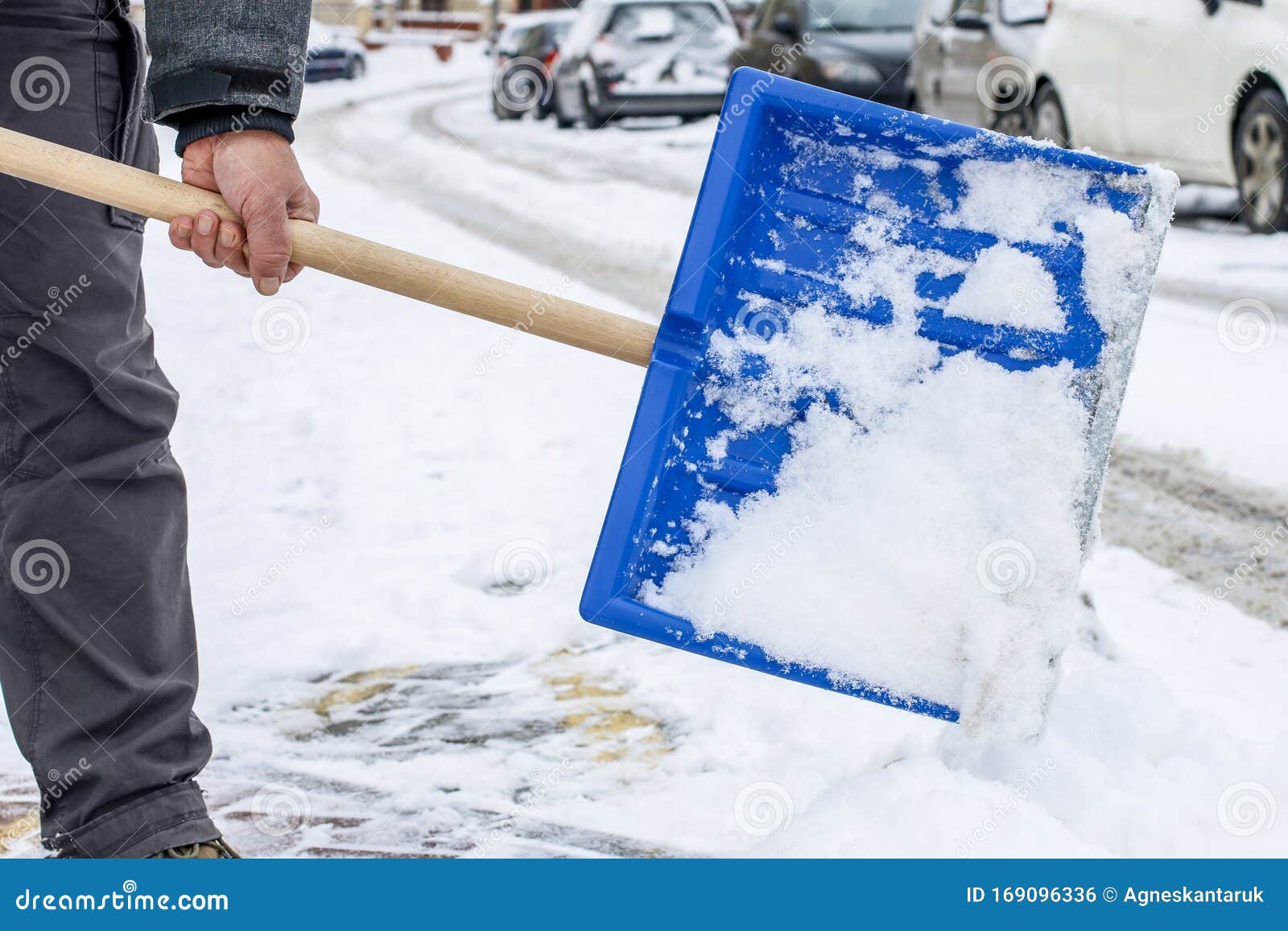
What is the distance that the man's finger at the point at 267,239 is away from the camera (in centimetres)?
166

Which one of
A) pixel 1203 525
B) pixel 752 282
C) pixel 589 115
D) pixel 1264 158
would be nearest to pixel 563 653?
pixel 752 282

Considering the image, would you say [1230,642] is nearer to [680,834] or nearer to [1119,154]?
[680,834]

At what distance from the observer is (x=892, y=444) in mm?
1787

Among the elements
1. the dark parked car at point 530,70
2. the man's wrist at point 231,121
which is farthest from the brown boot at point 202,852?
the dark parked car at point 530,70

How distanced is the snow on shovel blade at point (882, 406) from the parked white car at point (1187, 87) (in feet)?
13.9

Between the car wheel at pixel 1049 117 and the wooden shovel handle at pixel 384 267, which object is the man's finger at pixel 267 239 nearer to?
the wooden shovel handle at pixel 384 267

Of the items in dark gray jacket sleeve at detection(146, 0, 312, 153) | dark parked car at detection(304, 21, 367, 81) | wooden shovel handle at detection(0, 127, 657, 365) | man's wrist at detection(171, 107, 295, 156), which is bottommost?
wooden shovel handle at detection(0, 127, 657, 365)

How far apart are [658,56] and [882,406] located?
10686mm

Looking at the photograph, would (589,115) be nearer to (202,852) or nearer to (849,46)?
(849,46)

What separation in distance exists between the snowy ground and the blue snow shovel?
0.29 metres

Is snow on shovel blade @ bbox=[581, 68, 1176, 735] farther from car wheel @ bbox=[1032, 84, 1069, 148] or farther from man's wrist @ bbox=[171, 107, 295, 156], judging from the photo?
car wheel @ bbox=[1032, 84, 1069, 148]

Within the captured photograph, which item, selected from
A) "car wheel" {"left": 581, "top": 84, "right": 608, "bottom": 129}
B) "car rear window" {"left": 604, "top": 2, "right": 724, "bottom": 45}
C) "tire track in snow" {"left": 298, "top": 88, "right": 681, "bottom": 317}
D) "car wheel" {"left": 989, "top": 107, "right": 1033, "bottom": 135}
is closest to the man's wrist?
"tire track in snow" {"left": 298, "top": 88, "right": 681, "bottom": 317}

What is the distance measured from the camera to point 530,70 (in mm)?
14977

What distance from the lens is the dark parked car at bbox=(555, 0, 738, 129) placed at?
11.8 m
